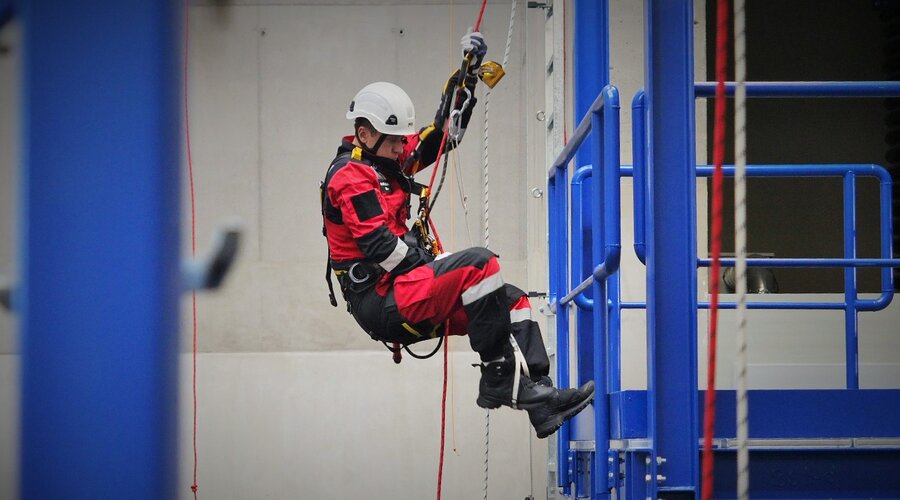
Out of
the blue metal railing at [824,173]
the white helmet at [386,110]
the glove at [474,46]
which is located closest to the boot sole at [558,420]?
the blue metal railing at [824,173]

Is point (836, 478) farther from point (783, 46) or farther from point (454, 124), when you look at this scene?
point (783, 46)

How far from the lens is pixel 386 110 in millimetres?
4324

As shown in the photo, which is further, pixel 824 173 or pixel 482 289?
pixel 824 173

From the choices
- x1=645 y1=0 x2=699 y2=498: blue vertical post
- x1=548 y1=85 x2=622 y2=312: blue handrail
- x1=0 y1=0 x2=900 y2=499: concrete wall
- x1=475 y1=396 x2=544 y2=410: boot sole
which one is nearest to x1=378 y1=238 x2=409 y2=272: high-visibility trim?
x1=475 y1=396 x2=544 y2=410: boot sole

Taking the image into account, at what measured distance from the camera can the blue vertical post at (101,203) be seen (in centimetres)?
130

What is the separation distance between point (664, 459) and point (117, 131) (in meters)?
1.93

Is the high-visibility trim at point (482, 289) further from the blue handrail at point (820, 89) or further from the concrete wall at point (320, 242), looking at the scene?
the concrete wall at point (320, 242)

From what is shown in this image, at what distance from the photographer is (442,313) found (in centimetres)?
407

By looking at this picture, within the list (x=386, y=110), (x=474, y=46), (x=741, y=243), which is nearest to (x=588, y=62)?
(x=474, y=46)

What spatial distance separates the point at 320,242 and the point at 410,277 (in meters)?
3.44


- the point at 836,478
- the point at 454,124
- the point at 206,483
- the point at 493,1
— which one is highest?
the point at 493,1

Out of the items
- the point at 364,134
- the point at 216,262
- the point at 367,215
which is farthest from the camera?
the point at 364,134

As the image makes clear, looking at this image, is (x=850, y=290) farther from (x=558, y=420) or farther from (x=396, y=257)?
(x=396, y=257)

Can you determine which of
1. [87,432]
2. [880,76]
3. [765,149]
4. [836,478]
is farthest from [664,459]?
[880,76]
